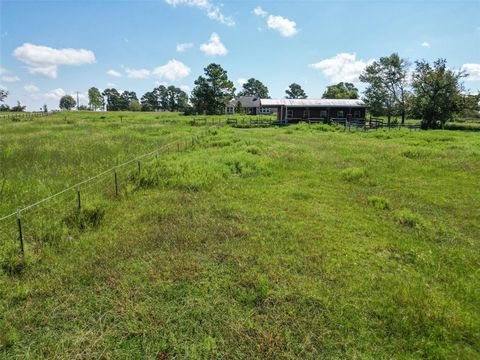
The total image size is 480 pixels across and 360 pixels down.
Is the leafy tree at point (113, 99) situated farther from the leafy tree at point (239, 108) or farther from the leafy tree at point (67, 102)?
the leafy tree at point (239, 108)

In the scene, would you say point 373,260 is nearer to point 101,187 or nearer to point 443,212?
point 443,212

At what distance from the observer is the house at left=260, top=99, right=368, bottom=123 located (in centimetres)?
3947

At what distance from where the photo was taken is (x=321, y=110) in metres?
40.2

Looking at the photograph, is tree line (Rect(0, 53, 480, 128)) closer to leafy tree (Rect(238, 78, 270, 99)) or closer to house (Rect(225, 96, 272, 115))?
house (Rect(225, 96, 272, 115))

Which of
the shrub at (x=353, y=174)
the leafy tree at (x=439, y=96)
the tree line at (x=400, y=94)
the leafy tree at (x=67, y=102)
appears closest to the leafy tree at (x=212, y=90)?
the tree line at (x=400, y=94)

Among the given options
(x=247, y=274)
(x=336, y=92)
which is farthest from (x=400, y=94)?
(x=247, y=274)

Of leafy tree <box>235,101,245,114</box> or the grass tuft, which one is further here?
leafy tree <box>235,101,245,114</box>

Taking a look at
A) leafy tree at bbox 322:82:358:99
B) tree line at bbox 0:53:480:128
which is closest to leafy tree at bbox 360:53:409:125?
Result: tree line at bbox 0:53:480:128

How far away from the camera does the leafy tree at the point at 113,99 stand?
119 meters

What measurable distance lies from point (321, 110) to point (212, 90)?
112 ft

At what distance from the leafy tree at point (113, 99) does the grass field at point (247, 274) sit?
12073cm

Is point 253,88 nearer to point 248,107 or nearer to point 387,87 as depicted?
point 248,107

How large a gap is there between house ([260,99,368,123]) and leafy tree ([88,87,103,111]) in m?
93.8

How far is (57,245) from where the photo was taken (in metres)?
5.85
